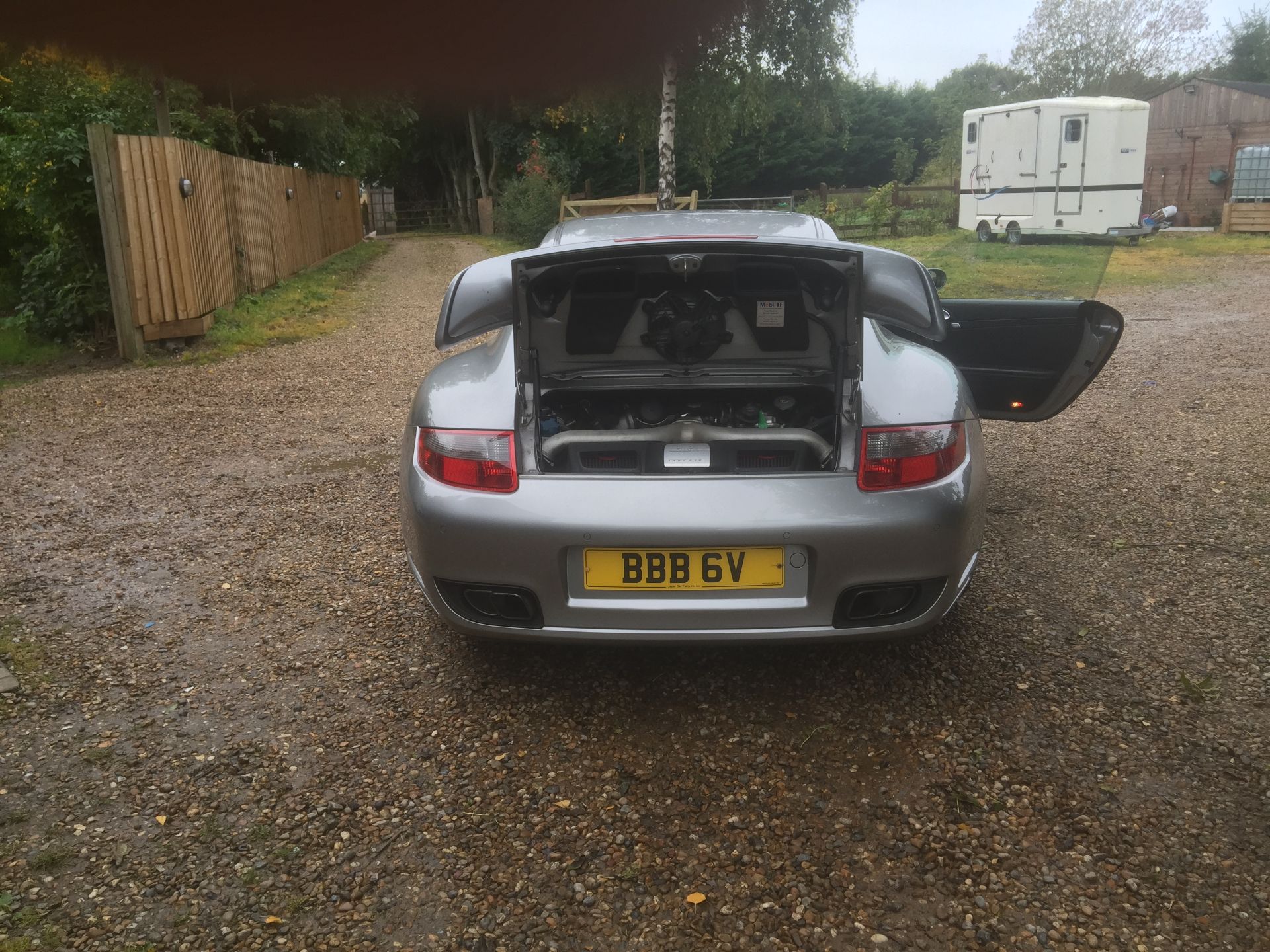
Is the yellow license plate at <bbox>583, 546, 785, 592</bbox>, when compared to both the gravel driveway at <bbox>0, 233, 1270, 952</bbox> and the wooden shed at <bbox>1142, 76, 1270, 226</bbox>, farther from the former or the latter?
the wooden shed at <bbox>1142, 76, 1270, 226</bbox>

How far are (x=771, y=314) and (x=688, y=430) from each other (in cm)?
53

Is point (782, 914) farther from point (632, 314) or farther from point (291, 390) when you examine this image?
point (291, 390)

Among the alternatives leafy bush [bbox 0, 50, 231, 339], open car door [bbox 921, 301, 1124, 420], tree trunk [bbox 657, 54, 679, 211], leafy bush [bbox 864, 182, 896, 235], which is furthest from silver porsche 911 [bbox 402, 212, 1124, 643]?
leafy bush [bbox 864, 182, 896, 235]

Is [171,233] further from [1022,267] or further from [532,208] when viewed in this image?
[532,208]

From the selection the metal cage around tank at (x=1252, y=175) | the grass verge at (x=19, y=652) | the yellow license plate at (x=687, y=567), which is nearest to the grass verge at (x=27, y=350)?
the grass verge at (x=19, y=652)

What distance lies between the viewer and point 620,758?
2.70 meters

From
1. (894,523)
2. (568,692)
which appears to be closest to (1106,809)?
(894,523)

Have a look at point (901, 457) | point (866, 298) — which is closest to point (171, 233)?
point (866, 298)

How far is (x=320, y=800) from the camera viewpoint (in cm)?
250

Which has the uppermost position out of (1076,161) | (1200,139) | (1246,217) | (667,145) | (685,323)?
(1200,139)

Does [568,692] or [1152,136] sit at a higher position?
[1152,136]

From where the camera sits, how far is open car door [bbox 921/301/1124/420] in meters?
4.19

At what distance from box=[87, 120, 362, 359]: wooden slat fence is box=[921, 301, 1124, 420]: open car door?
24.6 ft

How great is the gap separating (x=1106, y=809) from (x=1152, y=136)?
114 feet
